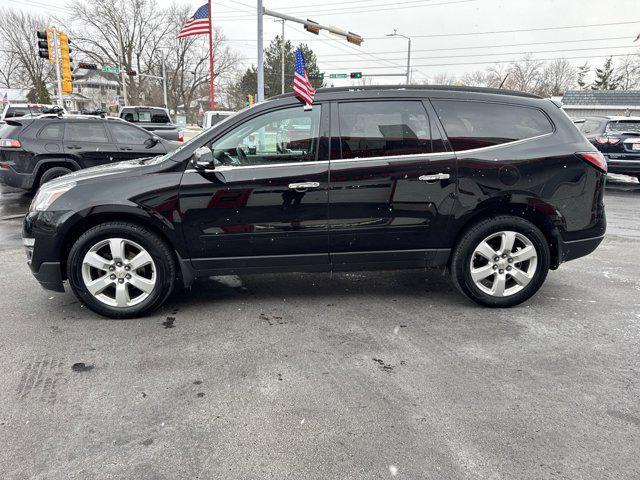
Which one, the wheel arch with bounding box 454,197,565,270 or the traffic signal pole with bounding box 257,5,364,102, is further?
the traffic signal pole with bounding box 257,5,364,102

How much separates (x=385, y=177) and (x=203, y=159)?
1479 mm

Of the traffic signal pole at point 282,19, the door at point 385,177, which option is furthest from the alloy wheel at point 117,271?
the traffic signal pole at point 282,19

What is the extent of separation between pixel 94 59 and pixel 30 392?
5907 cm

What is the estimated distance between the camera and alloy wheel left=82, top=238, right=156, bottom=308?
3795 millimetres

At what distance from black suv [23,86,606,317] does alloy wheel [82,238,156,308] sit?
0.01m

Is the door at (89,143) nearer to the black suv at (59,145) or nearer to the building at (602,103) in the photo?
the black suv at (59,145)

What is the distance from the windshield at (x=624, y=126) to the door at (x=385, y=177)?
10.2 metres

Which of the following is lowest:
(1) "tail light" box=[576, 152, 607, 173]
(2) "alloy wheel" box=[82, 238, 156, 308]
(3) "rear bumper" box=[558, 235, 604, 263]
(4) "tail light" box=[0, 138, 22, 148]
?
(2) "alloy wheel" box=[82, 238, 156, 308]

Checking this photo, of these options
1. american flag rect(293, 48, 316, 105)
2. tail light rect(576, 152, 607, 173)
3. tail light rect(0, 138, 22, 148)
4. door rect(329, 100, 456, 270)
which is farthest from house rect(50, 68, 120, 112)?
tail light rect(576, 152, 607, 173)

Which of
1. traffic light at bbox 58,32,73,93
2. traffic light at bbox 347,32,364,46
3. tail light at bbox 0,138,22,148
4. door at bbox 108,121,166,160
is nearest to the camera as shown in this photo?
tail light at bbox 0,138,22,148

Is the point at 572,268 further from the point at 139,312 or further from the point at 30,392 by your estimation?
the point at 30,392

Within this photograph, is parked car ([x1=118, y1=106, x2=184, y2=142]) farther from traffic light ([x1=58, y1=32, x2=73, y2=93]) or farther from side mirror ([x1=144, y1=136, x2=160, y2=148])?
side mirror ([x1=144, y1=136, x2=160, y2=148])

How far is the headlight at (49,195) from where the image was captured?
3775mm

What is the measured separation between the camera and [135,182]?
3.76 metres
